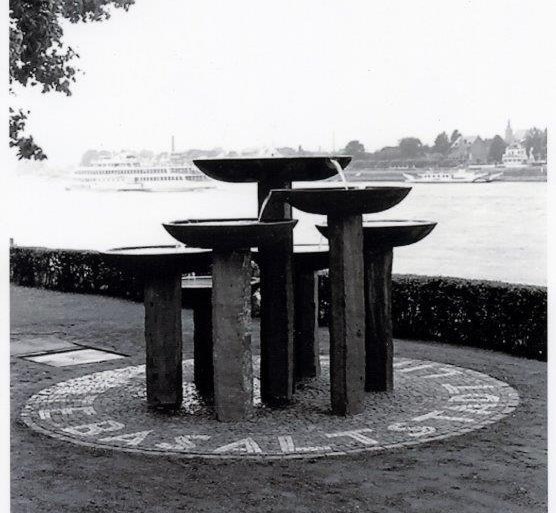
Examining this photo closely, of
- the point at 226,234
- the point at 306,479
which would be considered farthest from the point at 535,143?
the point at 306,479

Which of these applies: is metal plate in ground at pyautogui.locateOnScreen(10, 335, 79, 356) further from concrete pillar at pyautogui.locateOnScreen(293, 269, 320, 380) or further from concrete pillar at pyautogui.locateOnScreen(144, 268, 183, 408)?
concrete pillar at pyautogui.locateOnScreen(293, 269, 320, 380)

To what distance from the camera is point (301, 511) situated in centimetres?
573

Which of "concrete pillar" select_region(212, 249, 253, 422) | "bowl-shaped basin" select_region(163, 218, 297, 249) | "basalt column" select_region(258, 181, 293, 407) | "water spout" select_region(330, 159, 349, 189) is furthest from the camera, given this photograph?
"basalt column" select_region(258, 181, 293, 407)

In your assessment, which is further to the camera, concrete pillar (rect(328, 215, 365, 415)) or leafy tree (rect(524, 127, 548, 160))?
leafy tree (rect(524, 127, 548, 160))

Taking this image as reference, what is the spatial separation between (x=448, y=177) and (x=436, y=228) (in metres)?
53.0

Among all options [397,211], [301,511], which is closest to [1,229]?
[301,511]

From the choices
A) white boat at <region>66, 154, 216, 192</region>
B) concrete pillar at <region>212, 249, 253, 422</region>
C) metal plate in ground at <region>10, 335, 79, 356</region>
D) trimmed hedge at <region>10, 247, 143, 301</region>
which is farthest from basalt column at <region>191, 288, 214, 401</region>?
white boat at <region>66, 154, 216, 192</region>

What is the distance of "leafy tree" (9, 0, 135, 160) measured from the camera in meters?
12.9

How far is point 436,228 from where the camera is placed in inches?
2707

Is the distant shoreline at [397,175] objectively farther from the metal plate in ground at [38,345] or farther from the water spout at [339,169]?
the metal plate in ground at [38,345]

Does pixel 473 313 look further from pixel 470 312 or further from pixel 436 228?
pixel 436 228

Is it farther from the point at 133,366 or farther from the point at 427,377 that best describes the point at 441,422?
the point at 133,366

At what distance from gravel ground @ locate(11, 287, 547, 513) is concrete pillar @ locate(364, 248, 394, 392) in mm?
1431

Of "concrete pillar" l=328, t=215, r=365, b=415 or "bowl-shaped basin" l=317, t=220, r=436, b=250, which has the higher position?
"bowl-shaped basin" l=317, t=220, r=436, b=250
